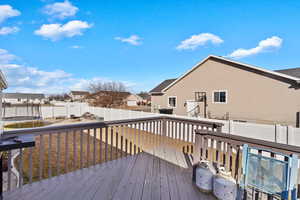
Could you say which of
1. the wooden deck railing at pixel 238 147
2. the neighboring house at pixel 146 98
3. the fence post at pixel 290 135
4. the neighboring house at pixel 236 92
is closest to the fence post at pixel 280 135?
the fence post at pixel 290 135

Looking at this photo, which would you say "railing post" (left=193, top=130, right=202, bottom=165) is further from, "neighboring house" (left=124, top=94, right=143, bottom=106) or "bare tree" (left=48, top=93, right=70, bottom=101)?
"bare tree" (left=48, top=93, right=70, bottom=101)

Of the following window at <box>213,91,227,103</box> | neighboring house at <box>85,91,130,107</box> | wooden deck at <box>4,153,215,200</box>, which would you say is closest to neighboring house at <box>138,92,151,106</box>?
neighboring house at <box>85,91,130,107</box>

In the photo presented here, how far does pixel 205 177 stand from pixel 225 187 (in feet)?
1.01

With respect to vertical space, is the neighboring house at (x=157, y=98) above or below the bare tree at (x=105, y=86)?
below

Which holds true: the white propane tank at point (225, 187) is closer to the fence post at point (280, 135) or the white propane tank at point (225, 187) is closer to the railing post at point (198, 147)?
the railing post at point (198, 147)

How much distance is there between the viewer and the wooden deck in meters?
2.11

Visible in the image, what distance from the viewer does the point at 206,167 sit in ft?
7.88

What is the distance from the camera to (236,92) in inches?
→ 405

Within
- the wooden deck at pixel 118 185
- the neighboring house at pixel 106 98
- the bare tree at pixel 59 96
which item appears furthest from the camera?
the bare tree at pixel 59 96

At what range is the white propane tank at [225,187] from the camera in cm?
200

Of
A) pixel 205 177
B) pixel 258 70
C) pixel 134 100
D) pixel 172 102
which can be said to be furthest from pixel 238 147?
pixel 134 100

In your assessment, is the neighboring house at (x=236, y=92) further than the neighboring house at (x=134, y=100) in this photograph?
No

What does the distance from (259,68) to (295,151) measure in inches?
376

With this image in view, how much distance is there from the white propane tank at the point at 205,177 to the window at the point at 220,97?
31.2 ft
